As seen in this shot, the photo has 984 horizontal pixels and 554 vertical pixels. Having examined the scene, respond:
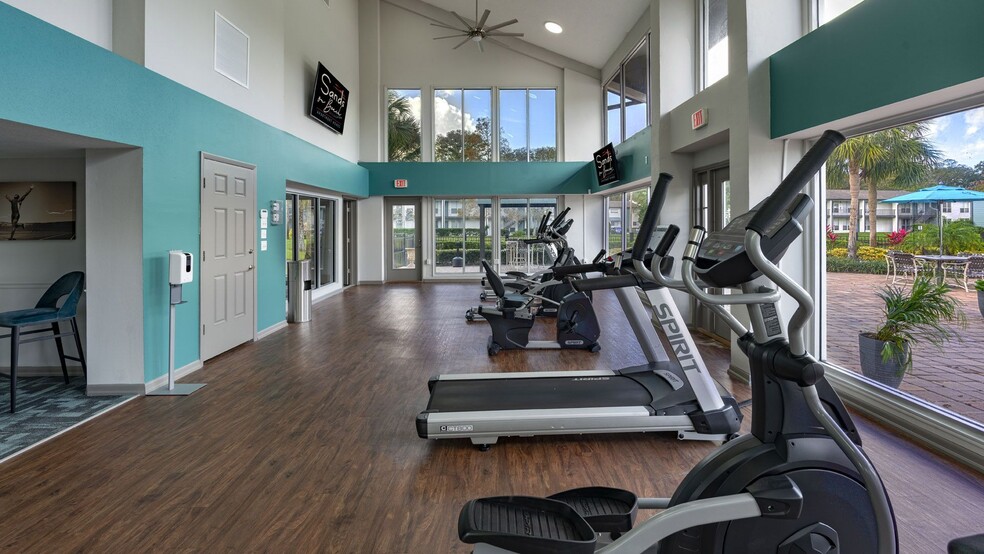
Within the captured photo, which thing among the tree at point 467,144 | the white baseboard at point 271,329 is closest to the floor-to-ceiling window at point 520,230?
the tree at point 467,144

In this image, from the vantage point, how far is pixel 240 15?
6.02 metres

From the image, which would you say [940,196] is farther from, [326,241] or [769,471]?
[326,241]

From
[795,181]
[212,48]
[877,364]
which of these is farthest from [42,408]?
[877,364]

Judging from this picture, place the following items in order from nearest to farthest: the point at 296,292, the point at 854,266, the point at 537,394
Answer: the point at 537,394
the point at 854,266
the point at 296,292

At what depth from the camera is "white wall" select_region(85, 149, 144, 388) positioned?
4.30 m

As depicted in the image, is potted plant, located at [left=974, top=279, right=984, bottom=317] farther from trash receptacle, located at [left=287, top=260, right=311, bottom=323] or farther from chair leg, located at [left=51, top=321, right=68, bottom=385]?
trash receptacle, located at [left=287, top=260, right=311, bottom=323]

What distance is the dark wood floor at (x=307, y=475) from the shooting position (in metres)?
2.32

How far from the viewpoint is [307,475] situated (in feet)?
9.53

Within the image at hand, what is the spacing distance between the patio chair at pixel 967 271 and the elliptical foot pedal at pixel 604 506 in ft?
8.75

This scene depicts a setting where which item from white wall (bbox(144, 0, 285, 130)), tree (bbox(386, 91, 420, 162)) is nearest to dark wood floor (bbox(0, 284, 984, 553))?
white wall (bbox(144, 0, 285, 130))

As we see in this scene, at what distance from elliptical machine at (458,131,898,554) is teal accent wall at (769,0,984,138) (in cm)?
202

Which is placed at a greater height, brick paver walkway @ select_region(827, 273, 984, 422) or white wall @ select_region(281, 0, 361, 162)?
white wall @ select_region(281, 0, 361, 162)

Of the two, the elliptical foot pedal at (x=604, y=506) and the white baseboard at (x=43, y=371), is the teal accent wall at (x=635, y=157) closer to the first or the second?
the elliptical foot pedal at (x=604, y=506)

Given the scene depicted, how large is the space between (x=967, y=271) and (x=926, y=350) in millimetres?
598
